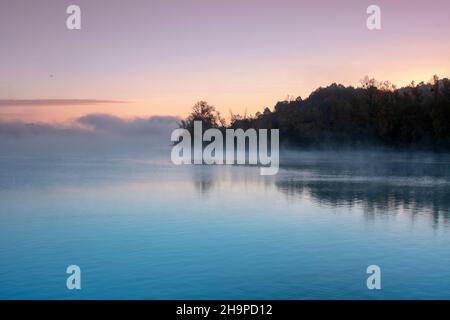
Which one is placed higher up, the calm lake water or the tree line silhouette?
the tree line silhouette

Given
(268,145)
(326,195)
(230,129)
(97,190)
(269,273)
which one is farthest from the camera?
(268,145)

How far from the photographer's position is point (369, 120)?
66750 millimetres

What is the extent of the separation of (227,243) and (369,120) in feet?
186

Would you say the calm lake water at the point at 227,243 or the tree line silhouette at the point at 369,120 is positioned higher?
the tree line silhouette at the point at 369,120

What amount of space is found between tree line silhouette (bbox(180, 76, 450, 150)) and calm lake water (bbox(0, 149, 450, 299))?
38.6 meters

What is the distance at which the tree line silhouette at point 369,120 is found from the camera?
6119 cm

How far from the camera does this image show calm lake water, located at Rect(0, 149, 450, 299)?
390 inches

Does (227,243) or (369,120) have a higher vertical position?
(369,120)

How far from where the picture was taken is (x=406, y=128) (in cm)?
6272

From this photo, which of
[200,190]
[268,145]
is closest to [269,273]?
[200,190]

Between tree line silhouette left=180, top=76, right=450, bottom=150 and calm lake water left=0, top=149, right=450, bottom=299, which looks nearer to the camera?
calm lake water left=0, top=149, right=450, bottom=299

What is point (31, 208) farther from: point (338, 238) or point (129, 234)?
point (338, 238)

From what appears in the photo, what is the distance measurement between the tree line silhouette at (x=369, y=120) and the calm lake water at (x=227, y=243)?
127 ft

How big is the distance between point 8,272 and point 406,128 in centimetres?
5790
